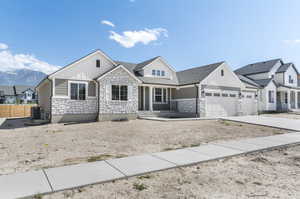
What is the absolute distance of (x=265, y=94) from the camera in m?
25.5

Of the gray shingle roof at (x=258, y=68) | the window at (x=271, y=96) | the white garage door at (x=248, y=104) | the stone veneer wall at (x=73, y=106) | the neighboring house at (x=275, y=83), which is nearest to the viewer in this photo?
the stone veneer wall at (x=73, y=106)

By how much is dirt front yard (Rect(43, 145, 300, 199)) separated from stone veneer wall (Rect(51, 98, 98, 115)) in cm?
1219

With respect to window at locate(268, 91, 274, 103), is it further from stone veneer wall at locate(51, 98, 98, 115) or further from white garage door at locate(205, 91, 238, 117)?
stone veneer wall at locate(51, 98, 98, 115)

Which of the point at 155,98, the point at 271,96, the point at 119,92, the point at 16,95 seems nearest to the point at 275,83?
the point at 271,96

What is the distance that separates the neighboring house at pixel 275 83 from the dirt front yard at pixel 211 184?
24.6 meters

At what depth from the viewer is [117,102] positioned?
608 inches

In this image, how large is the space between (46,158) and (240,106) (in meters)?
21.0

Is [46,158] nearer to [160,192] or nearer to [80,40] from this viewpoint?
[160,192]

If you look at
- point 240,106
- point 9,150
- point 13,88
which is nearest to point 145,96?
point 240,106

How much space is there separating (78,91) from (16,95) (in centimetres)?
5034

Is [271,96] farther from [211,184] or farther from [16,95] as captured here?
[16,95]

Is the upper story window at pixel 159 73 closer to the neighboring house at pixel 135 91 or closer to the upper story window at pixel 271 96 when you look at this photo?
the neighboring house at pixel 135 91

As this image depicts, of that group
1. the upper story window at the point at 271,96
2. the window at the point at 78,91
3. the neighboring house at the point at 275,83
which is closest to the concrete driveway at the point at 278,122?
the neighboring house at the point at 275,83

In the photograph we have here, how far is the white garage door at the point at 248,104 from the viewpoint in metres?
21.6
